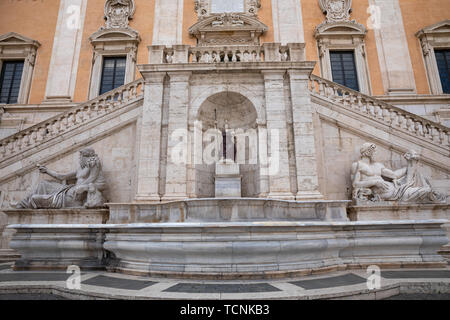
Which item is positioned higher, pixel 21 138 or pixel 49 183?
pixel 21 138

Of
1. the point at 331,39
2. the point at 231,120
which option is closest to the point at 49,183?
the point at 231,120

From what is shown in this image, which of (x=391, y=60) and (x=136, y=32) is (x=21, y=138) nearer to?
(x=136, y=32)

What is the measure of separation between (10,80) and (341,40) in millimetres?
19295

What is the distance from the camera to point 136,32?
52.4ft

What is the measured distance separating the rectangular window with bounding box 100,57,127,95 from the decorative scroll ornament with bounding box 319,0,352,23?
40.0 ft

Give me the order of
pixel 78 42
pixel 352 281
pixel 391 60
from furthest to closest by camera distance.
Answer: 1. pixel 78 42
2. pixel 391 60
3. pixel 352 281

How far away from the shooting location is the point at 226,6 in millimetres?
16438

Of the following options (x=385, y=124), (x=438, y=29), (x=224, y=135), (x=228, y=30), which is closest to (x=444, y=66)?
(x=438, y=29)

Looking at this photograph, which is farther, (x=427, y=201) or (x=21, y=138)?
(x=21, y=138)

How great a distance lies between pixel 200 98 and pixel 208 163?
2.26 metres

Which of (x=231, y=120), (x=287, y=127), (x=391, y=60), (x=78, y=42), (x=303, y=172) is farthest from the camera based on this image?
(x=78, y=42)

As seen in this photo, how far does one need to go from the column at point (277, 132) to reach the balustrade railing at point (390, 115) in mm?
1423

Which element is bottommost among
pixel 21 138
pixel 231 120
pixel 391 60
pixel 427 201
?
pixel 427 201

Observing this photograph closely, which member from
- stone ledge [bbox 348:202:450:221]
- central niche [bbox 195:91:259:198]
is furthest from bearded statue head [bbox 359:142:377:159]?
central niche [bbox 195:91:259:198]
